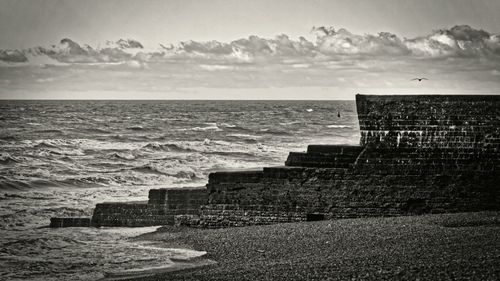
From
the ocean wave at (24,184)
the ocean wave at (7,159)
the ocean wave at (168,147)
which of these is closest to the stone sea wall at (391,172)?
the ocean wave at (24,184)

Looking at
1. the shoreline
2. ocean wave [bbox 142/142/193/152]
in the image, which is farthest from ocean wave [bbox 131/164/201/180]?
the shoreline

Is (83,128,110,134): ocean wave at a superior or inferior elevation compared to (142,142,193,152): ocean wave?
superior

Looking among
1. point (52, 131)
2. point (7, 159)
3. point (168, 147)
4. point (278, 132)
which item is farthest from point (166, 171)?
point (278, 132)

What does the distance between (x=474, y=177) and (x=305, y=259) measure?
4.33 m

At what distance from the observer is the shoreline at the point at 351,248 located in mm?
8827

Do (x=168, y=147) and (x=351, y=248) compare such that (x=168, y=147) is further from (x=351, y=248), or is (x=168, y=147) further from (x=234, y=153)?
(x=351, y=248)

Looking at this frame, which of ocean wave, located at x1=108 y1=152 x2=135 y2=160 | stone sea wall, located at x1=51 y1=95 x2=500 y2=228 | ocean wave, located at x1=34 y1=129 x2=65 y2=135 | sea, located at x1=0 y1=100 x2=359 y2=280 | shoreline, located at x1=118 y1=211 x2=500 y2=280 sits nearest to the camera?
shoreline, located at x1=118 y1=211 x2=500 y2=280

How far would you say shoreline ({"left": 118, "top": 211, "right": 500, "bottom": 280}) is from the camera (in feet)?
29.0

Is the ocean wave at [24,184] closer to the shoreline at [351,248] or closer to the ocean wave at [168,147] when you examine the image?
the shoreline at [351,248]

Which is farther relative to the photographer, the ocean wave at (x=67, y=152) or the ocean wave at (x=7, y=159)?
the ocean wave at (x=67, y=152)

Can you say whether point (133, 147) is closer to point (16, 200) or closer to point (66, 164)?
point (66, 164)

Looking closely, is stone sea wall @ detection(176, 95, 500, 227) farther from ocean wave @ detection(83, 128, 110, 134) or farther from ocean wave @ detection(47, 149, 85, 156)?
ocean wave @ detection(83, 128, 110, 134)

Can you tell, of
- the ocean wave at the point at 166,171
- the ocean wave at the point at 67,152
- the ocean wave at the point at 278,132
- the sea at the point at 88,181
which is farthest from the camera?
the ocean wave at the point at 278,132

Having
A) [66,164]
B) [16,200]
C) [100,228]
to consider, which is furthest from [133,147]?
[100,228]
